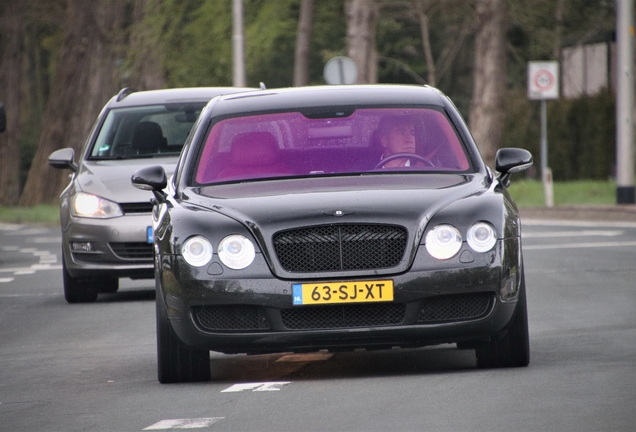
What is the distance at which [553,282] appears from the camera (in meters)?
14.2

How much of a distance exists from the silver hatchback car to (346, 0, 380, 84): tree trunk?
21789 mm

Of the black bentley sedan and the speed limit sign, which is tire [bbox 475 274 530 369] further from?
the speed limit sign

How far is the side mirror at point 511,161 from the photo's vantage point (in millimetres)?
8688

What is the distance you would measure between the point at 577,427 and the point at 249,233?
2123mm

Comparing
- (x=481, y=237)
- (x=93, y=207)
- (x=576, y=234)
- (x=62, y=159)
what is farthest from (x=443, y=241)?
(x=576, y=234)

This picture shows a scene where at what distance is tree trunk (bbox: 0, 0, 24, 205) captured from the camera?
137 feet

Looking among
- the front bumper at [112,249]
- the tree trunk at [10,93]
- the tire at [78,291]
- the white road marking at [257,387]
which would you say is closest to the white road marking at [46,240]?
the tire at [78,291]

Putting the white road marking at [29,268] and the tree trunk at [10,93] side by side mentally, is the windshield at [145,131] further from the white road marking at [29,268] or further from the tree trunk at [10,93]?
the tree trunk at [10,93]

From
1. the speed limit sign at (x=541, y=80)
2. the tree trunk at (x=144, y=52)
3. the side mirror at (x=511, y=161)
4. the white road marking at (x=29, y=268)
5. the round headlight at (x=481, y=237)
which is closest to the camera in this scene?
the round headlight at (x=481, y=237)

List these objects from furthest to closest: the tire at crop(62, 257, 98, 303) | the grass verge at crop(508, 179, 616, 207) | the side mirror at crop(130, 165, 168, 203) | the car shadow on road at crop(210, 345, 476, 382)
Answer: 1. the grass verge at crop(508, 179, 616, 207)
2. the tire at crop(62, 257, 98, 303)
3. the side mirror at crop(130, 165, 168, 203)
4. the car shadow on road at crop(210, 345, 476, 382)

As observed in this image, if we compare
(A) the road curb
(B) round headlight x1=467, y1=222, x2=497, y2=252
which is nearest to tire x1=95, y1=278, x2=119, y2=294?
(B) round headlight x1=467, y1=222, x2=497, y2=252

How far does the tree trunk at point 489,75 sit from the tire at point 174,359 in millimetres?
25335

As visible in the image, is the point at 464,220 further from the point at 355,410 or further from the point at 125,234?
the point at 125,234

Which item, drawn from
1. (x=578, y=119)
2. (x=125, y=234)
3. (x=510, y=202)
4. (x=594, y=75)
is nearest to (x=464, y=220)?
(x=510, y=202)
